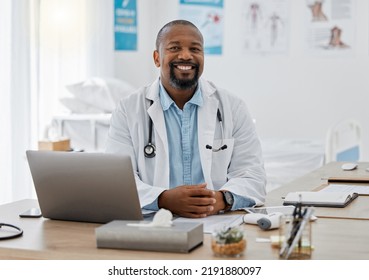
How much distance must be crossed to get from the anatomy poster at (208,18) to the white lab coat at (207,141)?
389 centimetres

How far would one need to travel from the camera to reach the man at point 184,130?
2.57m

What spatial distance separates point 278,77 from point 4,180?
2869 millimetres

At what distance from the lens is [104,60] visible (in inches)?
237

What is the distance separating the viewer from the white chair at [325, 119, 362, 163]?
486 cm

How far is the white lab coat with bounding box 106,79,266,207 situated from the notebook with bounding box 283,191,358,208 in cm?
11

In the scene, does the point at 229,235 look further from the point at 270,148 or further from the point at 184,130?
the point at 270,148

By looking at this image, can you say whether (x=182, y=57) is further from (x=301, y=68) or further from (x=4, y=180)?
(x=301, y=68)

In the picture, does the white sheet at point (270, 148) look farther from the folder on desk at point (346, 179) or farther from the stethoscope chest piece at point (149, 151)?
the stethoscope chest piece at point (149, 151)

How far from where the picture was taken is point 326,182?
3.13m

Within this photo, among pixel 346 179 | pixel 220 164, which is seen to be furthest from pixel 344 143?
pixel 220 164

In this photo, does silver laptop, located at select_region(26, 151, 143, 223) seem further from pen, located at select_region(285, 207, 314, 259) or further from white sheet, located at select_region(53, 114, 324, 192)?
white sheet, located at select_region(53, 114, 324, 192)

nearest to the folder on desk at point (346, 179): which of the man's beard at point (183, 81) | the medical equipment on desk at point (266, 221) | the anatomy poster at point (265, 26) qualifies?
the man's beard at point (183, 81)

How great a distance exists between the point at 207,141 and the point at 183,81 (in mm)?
242

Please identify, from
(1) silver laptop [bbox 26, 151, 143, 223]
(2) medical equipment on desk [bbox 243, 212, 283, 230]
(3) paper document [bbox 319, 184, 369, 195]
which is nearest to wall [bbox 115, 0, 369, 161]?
(3) paper document [bbox 319, 184, 369, 195]
